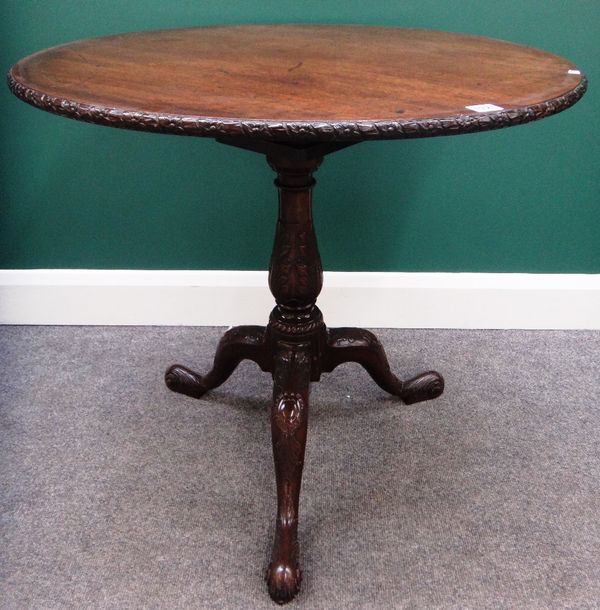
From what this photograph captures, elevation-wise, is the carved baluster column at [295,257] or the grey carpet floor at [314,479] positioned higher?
the carved baluster column at [295,257]

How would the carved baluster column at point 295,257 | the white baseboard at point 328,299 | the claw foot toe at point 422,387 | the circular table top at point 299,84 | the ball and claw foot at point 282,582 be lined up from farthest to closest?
the white baseboard at point 328,299, the claw foot toe at point 422,387, the carved baluster column at point 295,257, the ball and claw foot at point 282,582, the circular table top at point 299,84

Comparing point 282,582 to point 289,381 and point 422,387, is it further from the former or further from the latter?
point 422,387

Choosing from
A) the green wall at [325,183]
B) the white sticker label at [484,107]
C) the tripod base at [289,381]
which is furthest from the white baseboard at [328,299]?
the white sticker label at [484,107]

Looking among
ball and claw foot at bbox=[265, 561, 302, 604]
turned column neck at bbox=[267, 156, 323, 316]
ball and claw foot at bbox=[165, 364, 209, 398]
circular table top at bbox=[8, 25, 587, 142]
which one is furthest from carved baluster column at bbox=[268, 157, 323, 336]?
ball and claw foot at bbox=[265, 561, 302, 604]

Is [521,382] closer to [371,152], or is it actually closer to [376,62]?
[371,152]

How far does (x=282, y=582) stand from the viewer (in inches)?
41.4

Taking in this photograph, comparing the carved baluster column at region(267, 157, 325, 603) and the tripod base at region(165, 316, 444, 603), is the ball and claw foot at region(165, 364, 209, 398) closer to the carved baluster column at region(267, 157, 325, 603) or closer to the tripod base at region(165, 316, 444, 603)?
the tripod base at region(165, 316, 444, 603)

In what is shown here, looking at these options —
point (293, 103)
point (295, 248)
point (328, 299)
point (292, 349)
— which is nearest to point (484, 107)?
point (293, 103)

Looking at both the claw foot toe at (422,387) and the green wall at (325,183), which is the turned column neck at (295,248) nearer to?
the claw foot toe at (422,387)

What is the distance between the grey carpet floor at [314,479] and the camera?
3.59 feet

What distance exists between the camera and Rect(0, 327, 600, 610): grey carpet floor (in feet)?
3.59

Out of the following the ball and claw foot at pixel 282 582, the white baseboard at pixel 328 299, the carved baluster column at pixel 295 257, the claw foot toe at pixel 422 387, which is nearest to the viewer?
the ball and claw foot at pixel 282 582

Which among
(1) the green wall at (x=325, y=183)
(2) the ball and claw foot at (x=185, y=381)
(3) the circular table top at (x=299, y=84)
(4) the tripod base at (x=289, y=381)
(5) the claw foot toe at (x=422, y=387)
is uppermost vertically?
(3) the circular table top at (x=299, y=84)

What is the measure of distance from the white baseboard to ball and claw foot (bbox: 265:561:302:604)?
2.60 feet
